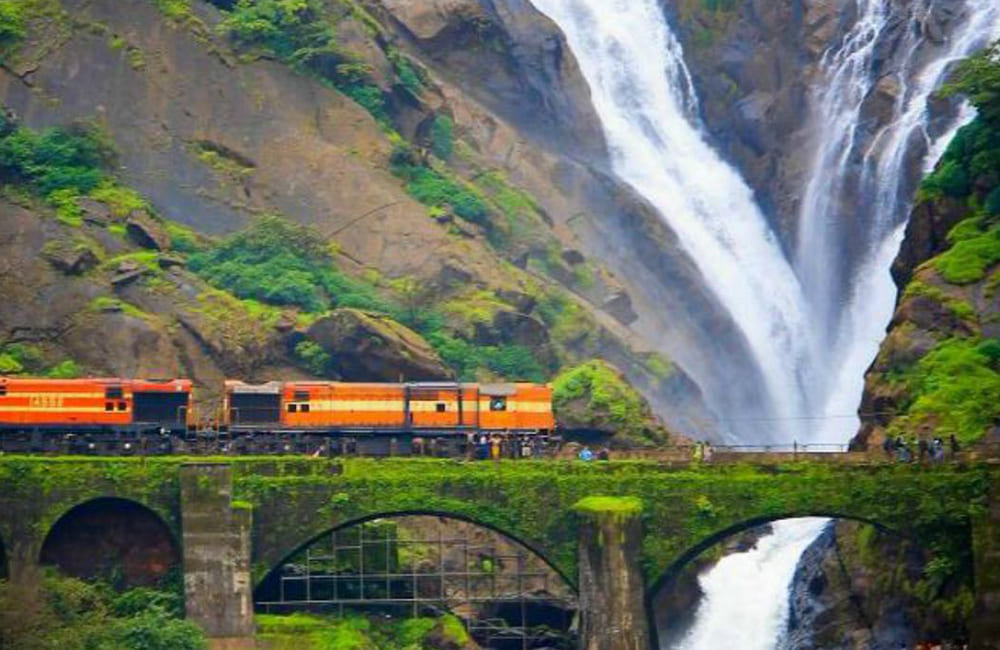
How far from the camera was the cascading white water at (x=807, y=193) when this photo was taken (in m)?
125

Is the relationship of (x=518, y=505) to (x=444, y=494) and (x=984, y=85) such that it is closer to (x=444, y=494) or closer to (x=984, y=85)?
(x=444, y=494)

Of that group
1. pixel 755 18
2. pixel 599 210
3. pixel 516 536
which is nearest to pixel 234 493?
pixel 516 536

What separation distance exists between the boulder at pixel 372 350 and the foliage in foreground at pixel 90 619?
17.5 metres

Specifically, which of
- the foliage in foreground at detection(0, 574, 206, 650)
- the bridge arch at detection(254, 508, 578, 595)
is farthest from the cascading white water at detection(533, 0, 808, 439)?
the foliage in foreground at detection(0, 574, 206, 650)

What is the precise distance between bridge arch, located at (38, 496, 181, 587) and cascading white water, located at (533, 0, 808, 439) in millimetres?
39917

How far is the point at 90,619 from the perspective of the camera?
82375mm

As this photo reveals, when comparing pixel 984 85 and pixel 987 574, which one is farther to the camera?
pixel 984 85

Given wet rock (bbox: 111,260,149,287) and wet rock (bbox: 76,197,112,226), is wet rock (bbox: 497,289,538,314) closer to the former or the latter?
wet rock (bbox: 111,260,149,287)

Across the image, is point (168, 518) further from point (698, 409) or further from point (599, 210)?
point (599, 210)

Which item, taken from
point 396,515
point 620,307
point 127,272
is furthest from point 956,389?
point 620,307

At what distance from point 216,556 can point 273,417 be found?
31.6 ft

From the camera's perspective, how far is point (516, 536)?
86500 millimetres

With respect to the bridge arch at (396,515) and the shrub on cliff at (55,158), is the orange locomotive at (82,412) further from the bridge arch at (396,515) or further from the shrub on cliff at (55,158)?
the shrub on cliff at (55,158)

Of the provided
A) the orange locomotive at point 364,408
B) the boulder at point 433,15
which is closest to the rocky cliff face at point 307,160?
the boulder at point 433,15
